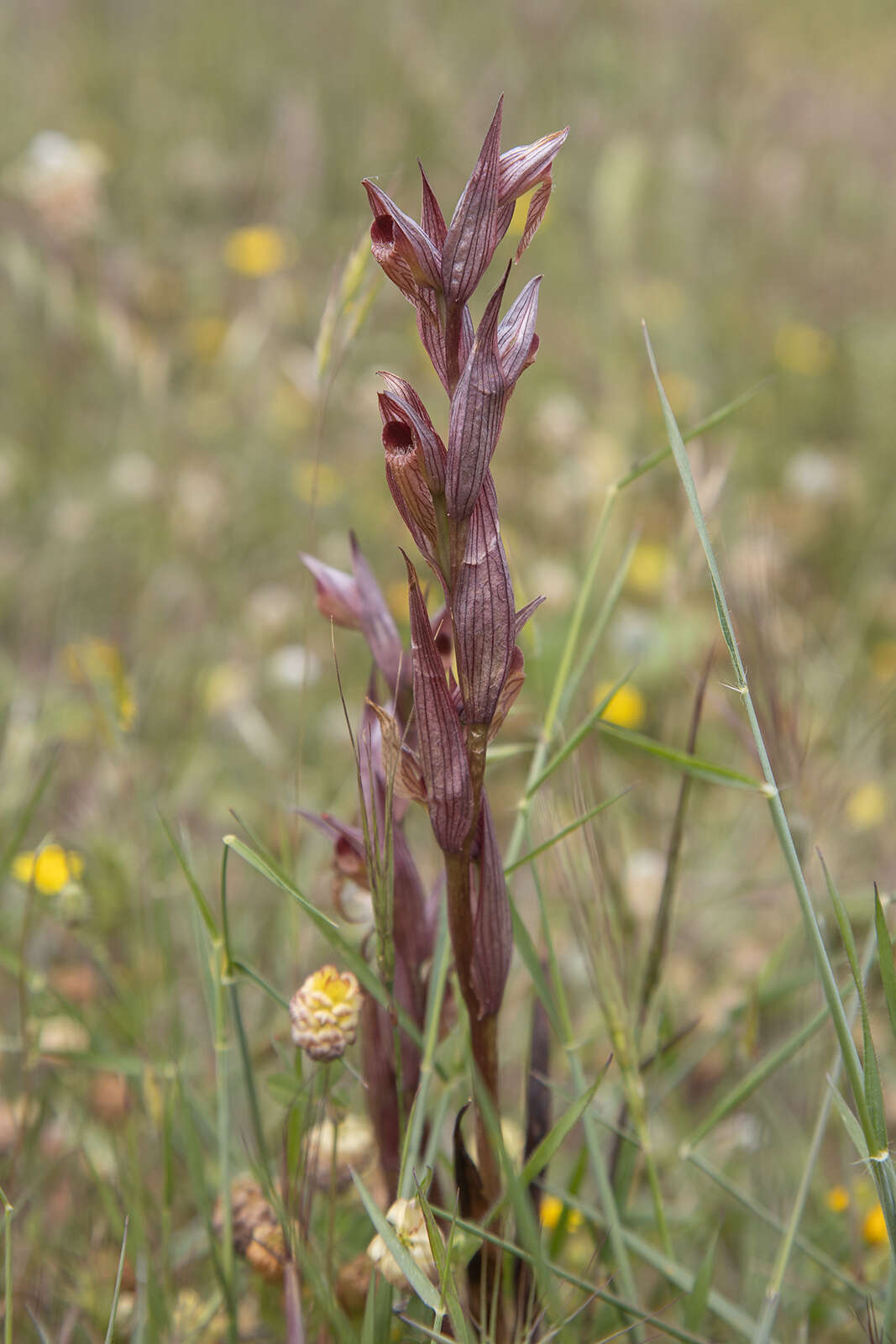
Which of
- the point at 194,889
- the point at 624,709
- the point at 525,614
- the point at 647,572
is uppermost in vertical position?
the point at 647,572

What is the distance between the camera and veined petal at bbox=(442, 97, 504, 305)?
0.52 metres

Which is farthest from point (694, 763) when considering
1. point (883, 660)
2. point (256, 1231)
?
point (883, 660)

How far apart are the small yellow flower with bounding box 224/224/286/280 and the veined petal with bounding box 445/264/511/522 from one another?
260cm

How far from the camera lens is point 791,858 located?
573mm

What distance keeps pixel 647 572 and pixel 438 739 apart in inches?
74.8

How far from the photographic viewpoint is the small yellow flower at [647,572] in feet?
7.72

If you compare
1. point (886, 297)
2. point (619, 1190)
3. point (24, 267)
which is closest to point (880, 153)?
point (886, 297)

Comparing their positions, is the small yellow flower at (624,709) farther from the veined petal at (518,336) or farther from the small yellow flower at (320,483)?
the veined petal at (518,336)

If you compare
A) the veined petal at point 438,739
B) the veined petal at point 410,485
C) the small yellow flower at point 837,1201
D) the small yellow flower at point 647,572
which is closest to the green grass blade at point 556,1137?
the veined petal at point 438,739

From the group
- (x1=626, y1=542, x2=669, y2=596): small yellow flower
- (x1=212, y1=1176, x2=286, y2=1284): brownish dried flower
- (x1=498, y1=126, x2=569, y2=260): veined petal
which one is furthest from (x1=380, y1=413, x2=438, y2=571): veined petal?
(x1=626, y1=542, x2=669, y2=596): small yellow flower

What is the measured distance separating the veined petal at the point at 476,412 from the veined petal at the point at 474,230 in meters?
0.02

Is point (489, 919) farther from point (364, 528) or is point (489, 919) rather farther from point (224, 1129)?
point (364, 528)

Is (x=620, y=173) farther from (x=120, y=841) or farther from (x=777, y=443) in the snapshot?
(x=120, y=841)

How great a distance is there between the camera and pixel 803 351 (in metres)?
2.95
